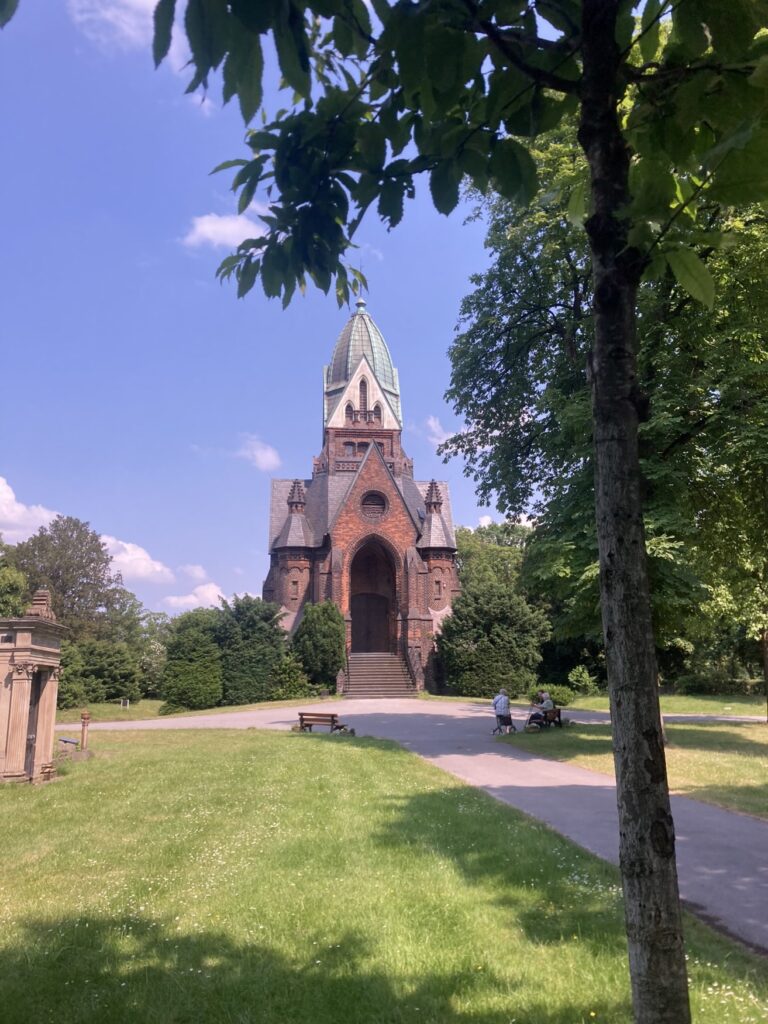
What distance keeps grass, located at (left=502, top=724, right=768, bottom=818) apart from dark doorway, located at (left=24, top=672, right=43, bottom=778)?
10298 mm

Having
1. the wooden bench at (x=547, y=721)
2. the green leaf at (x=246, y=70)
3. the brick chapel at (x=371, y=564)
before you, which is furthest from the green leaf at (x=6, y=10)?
the brick chapel at (x=371, y=564)

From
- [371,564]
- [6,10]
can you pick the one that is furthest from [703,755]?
[371,564]

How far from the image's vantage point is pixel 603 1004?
402 centimetres

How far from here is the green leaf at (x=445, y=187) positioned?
2.66 metres

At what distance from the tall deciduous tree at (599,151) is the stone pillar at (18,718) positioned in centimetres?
1235

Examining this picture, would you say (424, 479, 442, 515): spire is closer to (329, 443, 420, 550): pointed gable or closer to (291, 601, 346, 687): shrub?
(329, 443, 420, 550): pointed gable

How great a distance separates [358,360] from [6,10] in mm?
60726

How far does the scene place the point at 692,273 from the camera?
2.14 meters

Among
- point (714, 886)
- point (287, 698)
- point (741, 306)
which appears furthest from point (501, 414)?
point (287, 698)

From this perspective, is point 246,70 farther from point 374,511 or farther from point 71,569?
point 71,569

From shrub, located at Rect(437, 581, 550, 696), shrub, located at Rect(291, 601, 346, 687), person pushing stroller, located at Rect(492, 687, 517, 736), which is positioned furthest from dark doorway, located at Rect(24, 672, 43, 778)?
shrub, located at Rect(437, 581, 550, 696)

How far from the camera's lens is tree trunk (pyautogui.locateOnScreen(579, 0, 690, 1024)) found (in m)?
1.96

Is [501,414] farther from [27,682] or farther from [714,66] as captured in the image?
[714,66]

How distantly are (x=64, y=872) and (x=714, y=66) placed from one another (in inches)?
314
